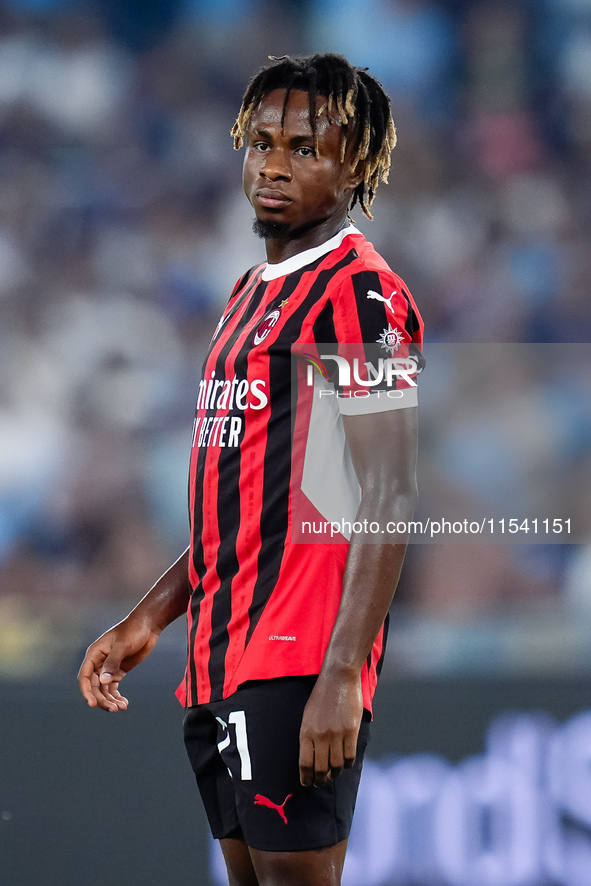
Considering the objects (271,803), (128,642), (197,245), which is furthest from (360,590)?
(197,245)

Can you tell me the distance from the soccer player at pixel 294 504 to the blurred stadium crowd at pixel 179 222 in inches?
52.5

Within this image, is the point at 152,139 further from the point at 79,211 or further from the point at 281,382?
the point at 281,382

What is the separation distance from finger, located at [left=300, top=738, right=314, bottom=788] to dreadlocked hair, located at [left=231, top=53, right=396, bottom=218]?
74 cm

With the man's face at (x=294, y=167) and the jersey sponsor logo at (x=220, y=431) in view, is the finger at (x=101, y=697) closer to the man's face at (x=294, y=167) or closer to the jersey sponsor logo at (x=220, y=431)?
the jersey sponsor logo at (x=220, y=431)

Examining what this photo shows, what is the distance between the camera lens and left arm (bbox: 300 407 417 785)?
1.08m

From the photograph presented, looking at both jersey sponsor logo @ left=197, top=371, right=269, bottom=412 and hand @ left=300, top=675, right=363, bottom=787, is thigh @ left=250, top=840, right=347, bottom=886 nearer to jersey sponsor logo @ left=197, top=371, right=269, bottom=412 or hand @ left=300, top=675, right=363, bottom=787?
hand @ left=300, top=675, right=363, bottom=787

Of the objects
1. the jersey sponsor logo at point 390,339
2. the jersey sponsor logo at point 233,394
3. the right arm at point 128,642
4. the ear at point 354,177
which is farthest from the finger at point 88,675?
the ear at point 354,177

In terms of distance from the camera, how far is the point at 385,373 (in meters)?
1.14

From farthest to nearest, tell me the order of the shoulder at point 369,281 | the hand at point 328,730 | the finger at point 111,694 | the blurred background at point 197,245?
the blurred background at point 197,245 < the finger at point 111,694 < the shoulder at point 369,281 < the hand at point 328,730

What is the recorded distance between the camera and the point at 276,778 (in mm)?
1134

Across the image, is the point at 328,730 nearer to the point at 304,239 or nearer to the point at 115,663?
the point at 115,663

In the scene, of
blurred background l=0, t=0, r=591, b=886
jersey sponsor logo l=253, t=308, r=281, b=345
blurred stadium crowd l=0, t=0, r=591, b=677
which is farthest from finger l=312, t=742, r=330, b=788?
blurred stadium crowd l=0, t=0, r=591, b=677

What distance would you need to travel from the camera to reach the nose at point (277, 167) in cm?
128

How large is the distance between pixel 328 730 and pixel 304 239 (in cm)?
63
